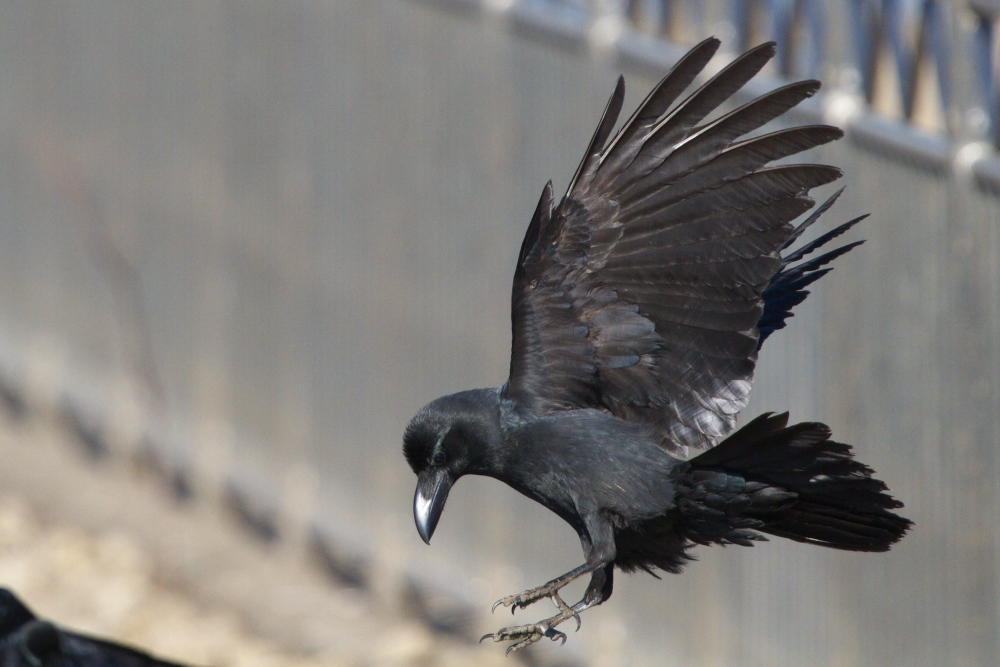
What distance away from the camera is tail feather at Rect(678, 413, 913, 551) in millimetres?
3139

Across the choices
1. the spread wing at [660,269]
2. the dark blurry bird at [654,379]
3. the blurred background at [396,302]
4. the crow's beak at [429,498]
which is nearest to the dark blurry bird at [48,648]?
the crow's beak at [429,498]

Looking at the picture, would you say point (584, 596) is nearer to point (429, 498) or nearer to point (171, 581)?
point (429, 498)

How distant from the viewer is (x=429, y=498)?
3.17 metres

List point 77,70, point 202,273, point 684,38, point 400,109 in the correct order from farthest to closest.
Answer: point 77,70, point 202,273, point 400,109, point 684,38

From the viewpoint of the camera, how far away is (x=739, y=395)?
329 cm

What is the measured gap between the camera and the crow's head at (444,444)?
3.17 meters

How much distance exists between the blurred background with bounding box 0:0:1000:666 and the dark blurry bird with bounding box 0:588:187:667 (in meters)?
2.24

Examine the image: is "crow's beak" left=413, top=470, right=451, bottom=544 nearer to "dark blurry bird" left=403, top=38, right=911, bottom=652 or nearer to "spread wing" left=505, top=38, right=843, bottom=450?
"dark blurry bird" left=403, top=38, right=911, bottom=652

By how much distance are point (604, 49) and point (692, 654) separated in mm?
2537

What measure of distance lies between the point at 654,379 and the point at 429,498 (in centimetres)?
58

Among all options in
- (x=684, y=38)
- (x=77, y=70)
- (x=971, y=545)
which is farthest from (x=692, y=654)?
(x=77, y=70)

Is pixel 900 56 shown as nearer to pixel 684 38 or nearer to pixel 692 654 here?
pixel 684 38

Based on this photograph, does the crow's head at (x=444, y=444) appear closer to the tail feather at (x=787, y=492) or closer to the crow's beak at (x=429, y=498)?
the crow's beak at (x=429, y=498)

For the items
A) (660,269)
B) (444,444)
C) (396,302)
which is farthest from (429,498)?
(396,302)
